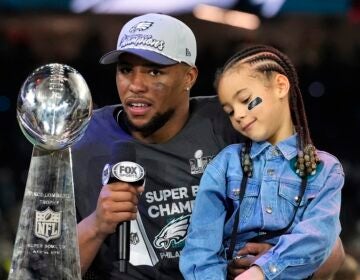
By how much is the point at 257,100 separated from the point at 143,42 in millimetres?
483

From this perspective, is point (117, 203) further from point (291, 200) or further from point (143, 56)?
point (143, 56)

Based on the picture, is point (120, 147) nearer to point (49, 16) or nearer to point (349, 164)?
point (349, 164)

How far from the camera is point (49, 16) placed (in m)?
11.5

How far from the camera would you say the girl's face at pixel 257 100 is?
7.44 feet

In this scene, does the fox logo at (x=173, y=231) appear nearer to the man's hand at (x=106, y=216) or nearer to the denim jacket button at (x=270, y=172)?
the man's hand at (x=106, y=216)

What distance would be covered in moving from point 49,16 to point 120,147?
9.26 meters

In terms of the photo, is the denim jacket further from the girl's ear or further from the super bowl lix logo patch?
the super bowl lix logo patch

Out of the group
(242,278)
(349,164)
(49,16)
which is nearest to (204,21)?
(49,16)

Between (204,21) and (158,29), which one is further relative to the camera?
(204,21)

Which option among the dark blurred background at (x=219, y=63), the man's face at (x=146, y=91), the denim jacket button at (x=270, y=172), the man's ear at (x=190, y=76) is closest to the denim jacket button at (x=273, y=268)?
the denim jacket button at (x=270, y=172)

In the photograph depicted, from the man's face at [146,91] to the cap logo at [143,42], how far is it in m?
0.04

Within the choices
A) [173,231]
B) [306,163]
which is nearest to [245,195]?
[306,163]

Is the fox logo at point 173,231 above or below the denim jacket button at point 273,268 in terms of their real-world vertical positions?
above

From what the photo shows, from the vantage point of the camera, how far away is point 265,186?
2.25m
